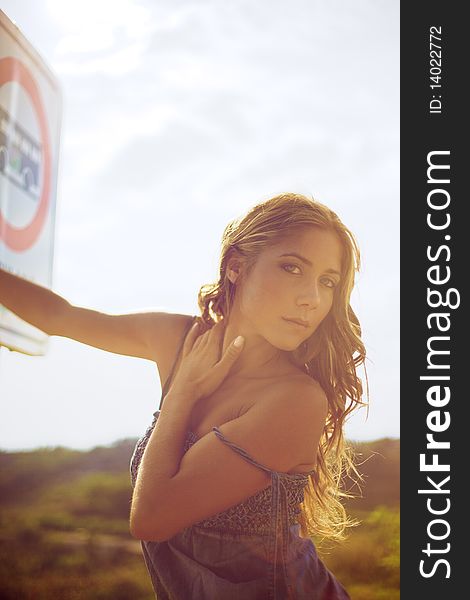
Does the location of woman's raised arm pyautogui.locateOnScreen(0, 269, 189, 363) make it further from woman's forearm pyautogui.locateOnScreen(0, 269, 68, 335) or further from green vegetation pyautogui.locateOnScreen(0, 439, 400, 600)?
green vegetation pyautogui.locateOnScreen(0, 439, 400, 600)

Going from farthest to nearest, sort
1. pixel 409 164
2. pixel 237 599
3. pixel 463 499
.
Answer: pixel 409 164
pixel 463 499
pixel 237 599

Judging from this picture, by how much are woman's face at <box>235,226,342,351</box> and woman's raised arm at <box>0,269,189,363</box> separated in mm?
201

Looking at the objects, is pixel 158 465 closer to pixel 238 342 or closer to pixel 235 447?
pixel 235 447

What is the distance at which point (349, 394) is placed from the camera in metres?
1.39

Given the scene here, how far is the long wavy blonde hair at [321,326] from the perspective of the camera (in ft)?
4.16

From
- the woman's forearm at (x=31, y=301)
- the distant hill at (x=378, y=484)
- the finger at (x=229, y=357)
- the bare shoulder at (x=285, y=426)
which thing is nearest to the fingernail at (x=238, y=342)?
the finger at (x=229, y=357)

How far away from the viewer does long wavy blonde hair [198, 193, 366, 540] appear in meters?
1.27

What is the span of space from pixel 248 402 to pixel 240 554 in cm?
28

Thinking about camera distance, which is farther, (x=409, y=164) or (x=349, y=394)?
(x=409, y=164)

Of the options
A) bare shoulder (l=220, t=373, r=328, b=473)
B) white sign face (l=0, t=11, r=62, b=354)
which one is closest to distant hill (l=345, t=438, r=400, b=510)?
bare shoulder (l=220, t=373, r=328, b=473)

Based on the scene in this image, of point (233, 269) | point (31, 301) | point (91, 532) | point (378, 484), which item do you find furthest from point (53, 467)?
point (233, 269)

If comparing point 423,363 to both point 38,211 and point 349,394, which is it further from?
point 38,211

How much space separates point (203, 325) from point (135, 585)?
1.93 meters

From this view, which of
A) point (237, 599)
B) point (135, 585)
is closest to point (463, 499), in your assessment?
point (237, 599)
